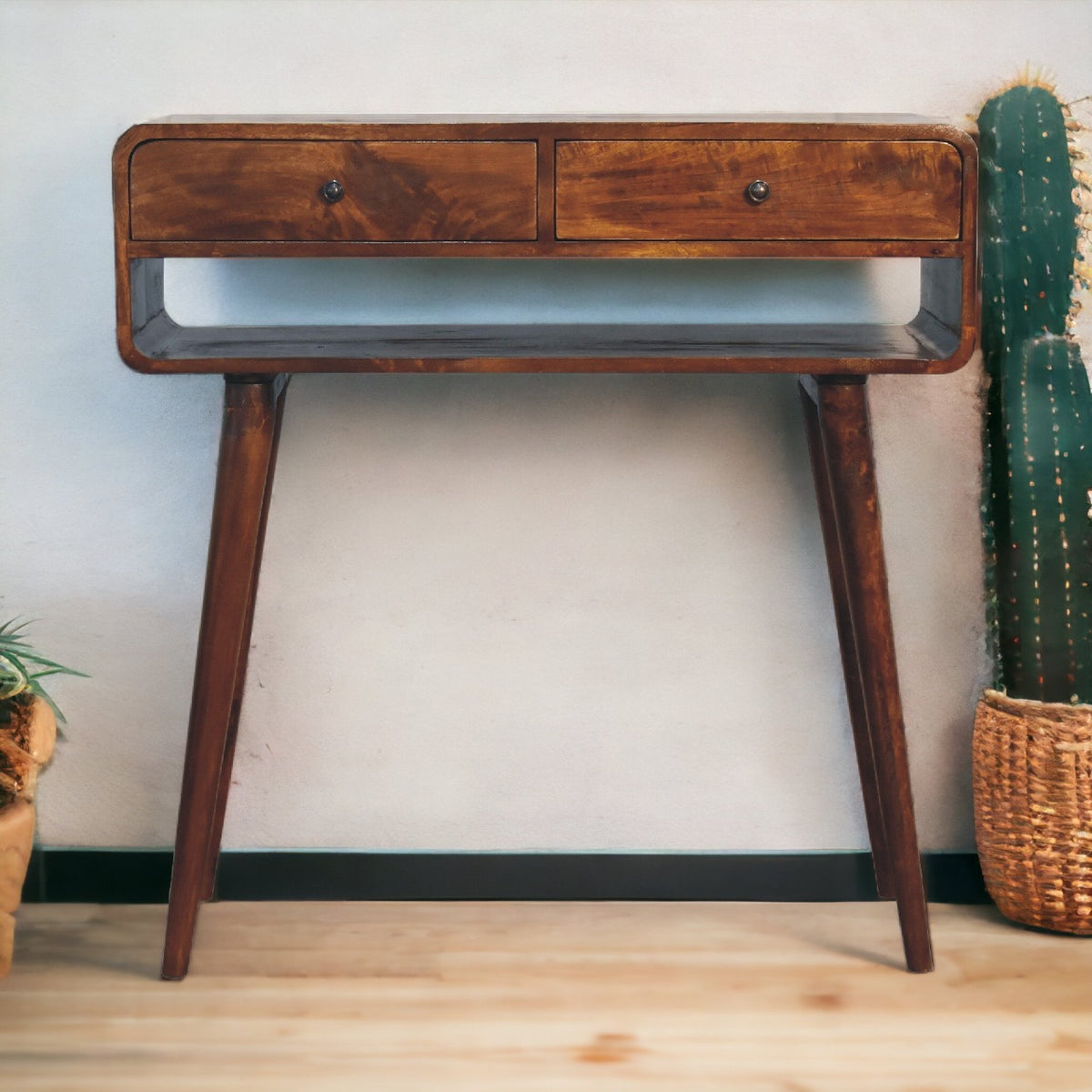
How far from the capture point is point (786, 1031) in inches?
56.1

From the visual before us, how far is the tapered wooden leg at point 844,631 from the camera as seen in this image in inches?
64.2

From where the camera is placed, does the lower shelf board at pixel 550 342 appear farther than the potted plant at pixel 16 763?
No

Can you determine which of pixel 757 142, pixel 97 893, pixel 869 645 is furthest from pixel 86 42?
pixel 869 645

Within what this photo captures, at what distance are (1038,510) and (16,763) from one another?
4.85ft

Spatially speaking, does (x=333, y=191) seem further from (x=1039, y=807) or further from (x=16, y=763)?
(x=1039, y=807)

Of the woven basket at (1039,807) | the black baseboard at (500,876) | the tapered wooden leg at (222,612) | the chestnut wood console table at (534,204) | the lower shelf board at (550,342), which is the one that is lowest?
the black baseboard at (500,876)

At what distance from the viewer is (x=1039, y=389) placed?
5.45ft

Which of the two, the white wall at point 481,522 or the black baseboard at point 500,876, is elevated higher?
the white wall at point 481,522

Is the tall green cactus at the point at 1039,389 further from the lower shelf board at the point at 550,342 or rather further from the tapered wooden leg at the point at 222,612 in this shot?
the tapered wooden leg at the point at 222,612

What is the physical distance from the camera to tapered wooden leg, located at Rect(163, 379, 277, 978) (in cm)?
145

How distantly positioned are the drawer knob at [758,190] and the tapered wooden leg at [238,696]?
0.67m

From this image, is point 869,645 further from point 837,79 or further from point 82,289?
point 82,289

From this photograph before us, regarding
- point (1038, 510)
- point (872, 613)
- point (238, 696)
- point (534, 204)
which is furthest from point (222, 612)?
point (1038, 510)

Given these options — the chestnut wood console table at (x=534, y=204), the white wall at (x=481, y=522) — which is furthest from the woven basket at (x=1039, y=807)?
the chestnut wood console table at (x=534, y=204)
